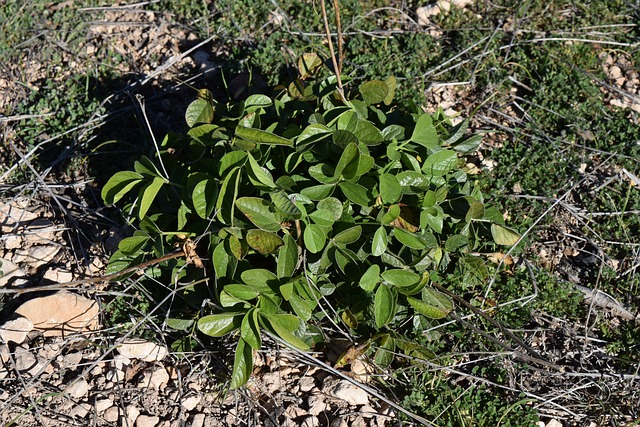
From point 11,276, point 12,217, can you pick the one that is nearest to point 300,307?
point 11,276

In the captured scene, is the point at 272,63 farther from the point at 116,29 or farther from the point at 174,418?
the point at 174,418

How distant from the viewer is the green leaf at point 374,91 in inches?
98.2

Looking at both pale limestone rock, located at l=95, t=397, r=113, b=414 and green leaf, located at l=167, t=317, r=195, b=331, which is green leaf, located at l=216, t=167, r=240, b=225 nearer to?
green leaf, located at l=167, t=317, r=195, b=331

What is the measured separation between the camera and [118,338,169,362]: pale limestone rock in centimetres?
244

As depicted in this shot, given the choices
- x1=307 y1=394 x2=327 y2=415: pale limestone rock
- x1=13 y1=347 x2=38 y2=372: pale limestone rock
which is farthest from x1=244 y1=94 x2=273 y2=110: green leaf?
x1=13 y1=347 x2=38 y2=372: pale limestone rock

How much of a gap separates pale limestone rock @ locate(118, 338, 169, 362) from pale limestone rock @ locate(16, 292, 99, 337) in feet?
0.54

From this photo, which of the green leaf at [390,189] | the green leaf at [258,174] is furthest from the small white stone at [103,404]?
the green leaf at [390,189]

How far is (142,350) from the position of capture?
96.5 inches

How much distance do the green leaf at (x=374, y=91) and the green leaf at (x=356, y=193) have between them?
466 mm

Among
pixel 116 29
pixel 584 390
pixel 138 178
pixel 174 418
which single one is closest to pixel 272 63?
pixel 116 29

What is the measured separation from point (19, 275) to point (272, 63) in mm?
1520

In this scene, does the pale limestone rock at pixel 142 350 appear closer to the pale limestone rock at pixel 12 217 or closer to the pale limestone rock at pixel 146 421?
the pale limestone rock at pixel 146 421

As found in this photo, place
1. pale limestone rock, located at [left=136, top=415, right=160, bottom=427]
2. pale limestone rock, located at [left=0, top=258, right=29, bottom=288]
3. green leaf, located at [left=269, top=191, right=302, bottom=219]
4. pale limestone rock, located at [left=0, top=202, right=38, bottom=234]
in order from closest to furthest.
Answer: green leaf, located at [left=269, top=191, right=302, bottom=219], pale limestone rock, located at [left=136, top=415, right=160, bottom=427], pale limestone rock, located at [left=0, top=258, right=29, bottom=288], pale limestone rock, located at [left=0, top=202, right=38, bottom=234]

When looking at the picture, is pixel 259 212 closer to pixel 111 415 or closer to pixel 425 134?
pixel 425 134
